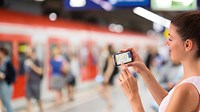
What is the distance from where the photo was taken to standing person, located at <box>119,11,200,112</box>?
5.09ft

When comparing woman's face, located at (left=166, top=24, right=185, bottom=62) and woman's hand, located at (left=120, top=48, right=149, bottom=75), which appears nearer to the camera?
woman's face, located at (left=166, top=24, right=185, bottom=62)

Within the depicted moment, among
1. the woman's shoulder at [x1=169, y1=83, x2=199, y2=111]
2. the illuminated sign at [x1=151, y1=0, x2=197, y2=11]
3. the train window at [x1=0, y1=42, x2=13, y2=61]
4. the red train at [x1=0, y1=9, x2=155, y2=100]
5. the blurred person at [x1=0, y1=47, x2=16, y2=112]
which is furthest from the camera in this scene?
the red train at [x1=0, y1=9, x2=155, y2=100]

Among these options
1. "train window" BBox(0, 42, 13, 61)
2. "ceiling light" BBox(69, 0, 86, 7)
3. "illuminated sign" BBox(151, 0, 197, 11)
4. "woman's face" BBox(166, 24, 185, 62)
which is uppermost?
"woman's face" BBox(166, 24, 185, 62)

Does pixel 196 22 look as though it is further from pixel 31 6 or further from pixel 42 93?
pixel 31 6

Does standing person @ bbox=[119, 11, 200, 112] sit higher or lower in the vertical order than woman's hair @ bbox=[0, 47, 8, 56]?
higher

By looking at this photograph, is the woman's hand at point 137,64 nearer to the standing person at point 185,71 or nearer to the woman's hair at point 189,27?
the standing person at point 185,71

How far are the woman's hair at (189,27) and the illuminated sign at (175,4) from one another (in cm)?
345

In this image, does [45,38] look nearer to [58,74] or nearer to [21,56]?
[58,74]

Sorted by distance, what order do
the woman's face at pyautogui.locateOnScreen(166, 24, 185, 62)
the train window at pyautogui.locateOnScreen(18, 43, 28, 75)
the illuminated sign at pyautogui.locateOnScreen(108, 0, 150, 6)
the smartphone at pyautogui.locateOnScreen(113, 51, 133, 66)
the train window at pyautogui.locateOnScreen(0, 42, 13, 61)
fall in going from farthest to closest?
the train window at pyautogui.locateOnScreen(18, 43, 28, 75) < the train window at pyautogui.locateOnScreen(0, 42, 13, 61) < the illuminated sign at pyautogui.locateOnScreen(108, 0, 150, 6) < the smartphone at pyautogui.locateOnScreen(113, 51, 133, 66) < the woman's face at pyautogui.locateOnScreen(166, 24, 185, 62)

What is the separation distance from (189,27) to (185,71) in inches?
7.2

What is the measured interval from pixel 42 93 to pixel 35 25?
5.87ft

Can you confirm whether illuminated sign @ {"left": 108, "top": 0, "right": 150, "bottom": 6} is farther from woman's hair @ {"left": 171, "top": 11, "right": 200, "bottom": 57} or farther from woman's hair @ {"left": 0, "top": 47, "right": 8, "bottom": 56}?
woman's hair @ {"left": 171, "top": 11, "right": 200, "bottom": 57}

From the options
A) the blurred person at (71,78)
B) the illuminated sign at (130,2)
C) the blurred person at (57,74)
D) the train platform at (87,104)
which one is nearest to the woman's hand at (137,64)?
the illuminated sign at (130,2)

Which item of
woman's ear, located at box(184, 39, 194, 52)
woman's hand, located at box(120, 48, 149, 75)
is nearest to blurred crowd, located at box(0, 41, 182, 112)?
woman's hand, located at box(120, 48, 149, 75)
